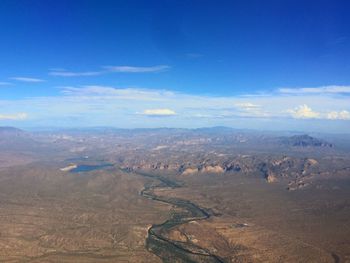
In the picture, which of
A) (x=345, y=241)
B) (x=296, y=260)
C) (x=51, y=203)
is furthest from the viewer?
(x=51, y=203)

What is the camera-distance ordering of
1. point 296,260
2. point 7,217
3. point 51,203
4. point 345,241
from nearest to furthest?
point 296,260
point 345,241
point 7,217
point 51,203

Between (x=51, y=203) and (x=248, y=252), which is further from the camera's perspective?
(x=51, y=203)

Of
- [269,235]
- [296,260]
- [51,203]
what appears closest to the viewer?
[296,260]

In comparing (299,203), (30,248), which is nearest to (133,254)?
(30,248)

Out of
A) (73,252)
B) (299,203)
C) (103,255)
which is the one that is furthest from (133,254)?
(299,203)

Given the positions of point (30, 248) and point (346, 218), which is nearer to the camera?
point (30, 248)

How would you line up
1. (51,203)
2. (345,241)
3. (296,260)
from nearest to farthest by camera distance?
(296,260) → (345,241) → (51,203)

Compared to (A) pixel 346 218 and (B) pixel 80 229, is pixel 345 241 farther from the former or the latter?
(B) pixel 80 229

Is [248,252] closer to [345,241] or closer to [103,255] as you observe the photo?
[345,241]

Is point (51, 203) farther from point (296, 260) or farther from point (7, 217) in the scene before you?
point (296, 260)
